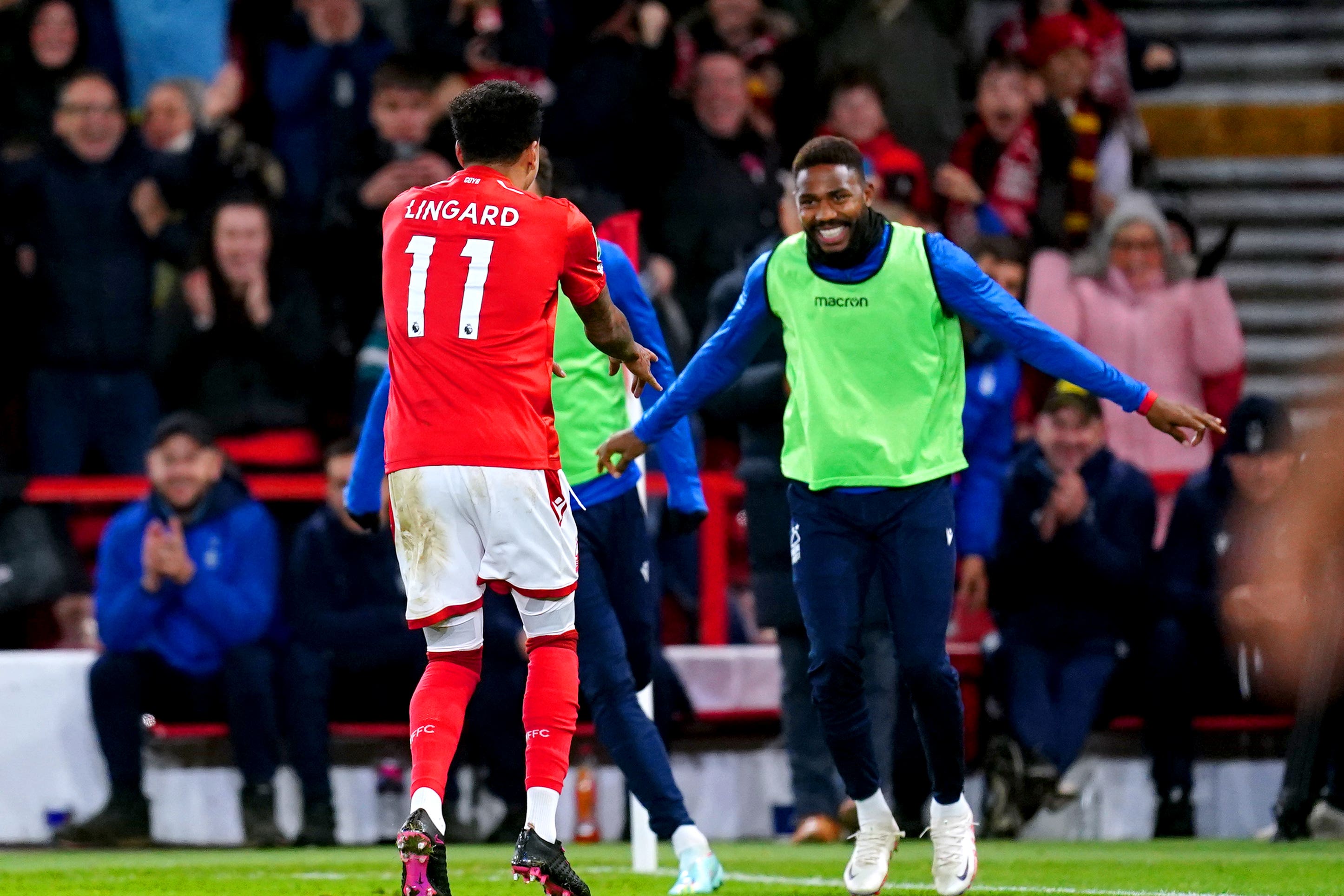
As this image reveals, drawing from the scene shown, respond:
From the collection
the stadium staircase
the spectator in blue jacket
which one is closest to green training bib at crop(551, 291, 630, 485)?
the spectator in blue jacket

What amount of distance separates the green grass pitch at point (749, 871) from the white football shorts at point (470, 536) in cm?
127

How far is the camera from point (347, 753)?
395 inches

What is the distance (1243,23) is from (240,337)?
802 cm

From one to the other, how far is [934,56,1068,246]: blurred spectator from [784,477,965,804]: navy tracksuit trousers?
5979 millimetres

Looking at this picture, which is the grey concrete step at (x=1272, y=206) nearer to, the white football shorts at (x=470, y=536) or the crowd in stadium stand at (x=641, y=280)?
the crowd in stadium stand at (x=641, y=280)

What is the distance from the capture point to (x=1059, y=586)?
9.84 m

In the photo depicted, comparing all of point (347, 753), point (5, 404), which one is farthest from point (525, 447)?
point (5, 404)

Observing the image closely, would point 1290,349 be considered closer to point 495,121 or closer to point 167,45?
point 167,45

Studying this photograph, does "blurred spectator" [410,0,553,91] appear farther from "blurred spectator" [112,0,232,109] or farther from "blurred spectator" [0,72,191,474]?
"blurred spectator" [0,72,191,474]

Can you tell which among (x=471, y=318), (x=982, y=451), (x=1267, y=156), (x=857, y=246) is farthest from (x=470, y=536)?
(x=1267, y=156)

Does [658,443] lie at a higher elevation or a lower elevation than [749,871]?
higher

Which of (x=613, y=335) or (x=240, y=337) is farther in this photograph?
(x=240, y=337)

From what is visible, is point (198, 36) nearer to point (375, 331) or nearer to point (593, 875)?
point (375, 331)

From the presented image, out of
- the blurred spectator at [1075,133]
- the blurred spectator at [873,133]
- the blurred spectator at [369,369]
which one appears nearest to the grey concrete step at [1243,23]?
the blurred spectator at [1075,133]
